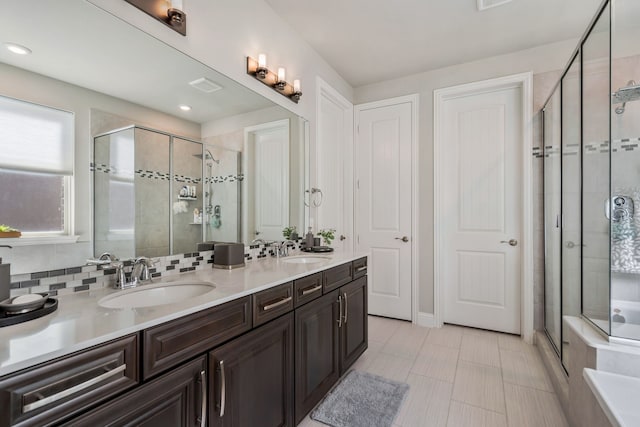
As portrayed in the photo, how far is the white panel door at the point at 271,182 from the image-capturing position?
2.14 metres

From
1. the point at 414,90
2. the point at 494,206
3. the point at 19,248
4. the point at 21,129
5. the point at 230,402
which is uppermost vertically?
the point at 414,90

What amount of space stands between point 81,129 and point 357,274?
1812 mm

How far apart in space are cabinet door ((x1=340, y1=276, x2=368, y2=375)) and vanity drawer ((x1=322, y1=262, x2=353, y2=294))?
55mm

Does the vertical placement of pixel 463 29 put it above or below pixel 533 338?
above

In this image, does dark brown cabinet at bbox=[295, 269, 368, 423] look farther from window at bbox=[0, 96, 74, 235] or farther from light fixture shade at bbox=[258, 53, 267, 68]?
light fixture shade at bbox=[258, 53, 267, 68]

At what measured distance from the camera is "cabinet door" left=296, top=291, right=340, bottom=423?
1554 mm

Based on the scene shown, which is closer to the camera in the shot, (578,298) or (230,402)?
(230,402)

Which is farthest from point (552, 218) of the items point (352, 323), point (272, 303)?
point (272, 303)

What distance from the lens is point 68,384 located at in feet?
2.30

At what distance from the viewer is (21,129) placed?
3.27 ft

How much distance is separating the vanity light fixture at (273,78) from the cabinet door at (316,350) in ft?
4.97

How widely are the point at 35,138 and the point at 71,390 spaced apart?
85cm

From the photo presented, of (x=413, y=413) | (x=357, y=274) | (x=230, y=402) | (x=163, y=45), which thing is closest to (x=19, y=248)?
(x=230, y=402)

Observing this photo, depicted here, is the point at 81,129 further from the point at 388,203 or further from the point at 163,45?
the point at 388,203
